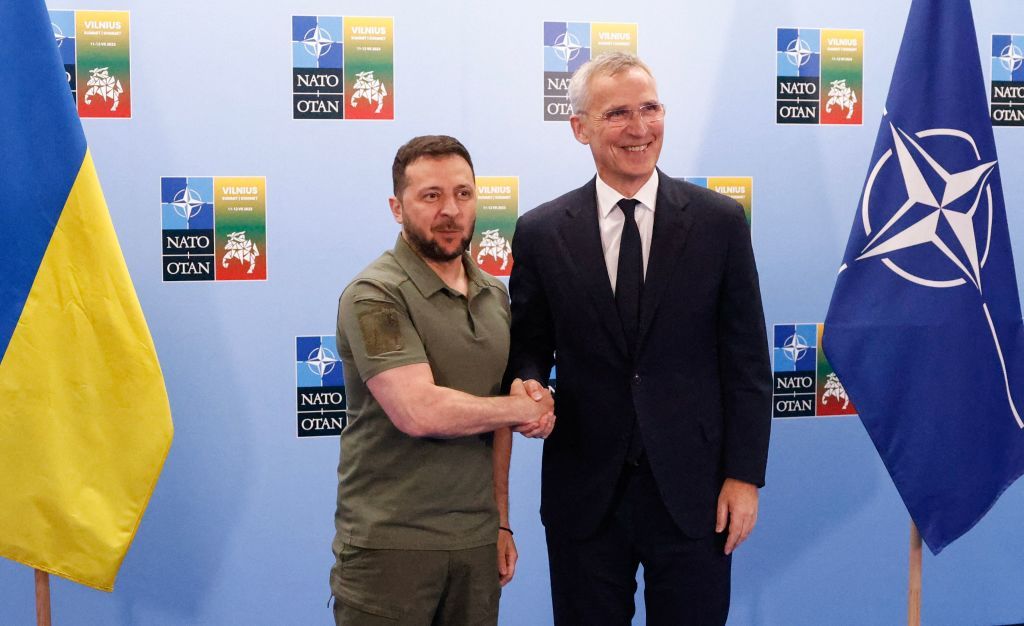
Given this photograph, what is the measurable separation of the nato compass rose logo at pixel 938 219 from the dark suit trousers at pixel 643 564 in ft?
3.23

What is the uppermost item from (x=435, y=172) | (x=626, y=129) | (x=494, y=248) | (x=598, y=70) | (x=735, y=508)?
(x=598, y=70)

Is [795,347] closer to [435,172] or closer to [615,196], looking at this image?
[615,196]

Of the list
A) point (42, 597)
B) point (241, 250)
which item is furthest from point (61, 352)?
point (241, 250)

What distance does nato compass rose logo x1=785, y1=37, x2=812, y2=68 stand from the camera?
3250 millimetres

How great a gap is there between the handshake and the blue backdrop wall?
4.01 feet

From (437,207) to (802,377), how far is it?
1866 mm

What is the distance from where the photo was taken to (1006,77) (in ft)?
11.0

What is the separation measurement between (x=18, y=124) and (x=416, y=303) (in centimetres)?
112

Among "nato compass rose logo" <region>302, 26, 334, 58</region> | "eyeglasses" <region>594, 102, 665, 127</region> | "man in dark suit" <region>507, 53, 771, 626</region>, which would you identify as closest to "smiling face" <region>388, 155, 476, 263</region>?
"man in dark suit" <region>507, 53, 771, 626</region>

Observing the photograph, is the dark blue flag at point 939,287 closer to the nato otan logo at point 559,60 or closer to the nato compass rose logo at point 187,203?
the nato otan logo at point 559,60

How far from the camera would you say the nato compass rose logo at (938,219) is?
2520 mm

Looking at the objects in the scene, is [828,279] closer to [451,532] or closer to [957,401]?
[957,401]

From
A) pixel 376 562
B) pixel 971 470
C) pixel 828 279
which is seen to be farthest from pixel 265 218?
pixel 971 470

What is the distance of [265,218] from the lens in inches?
119
